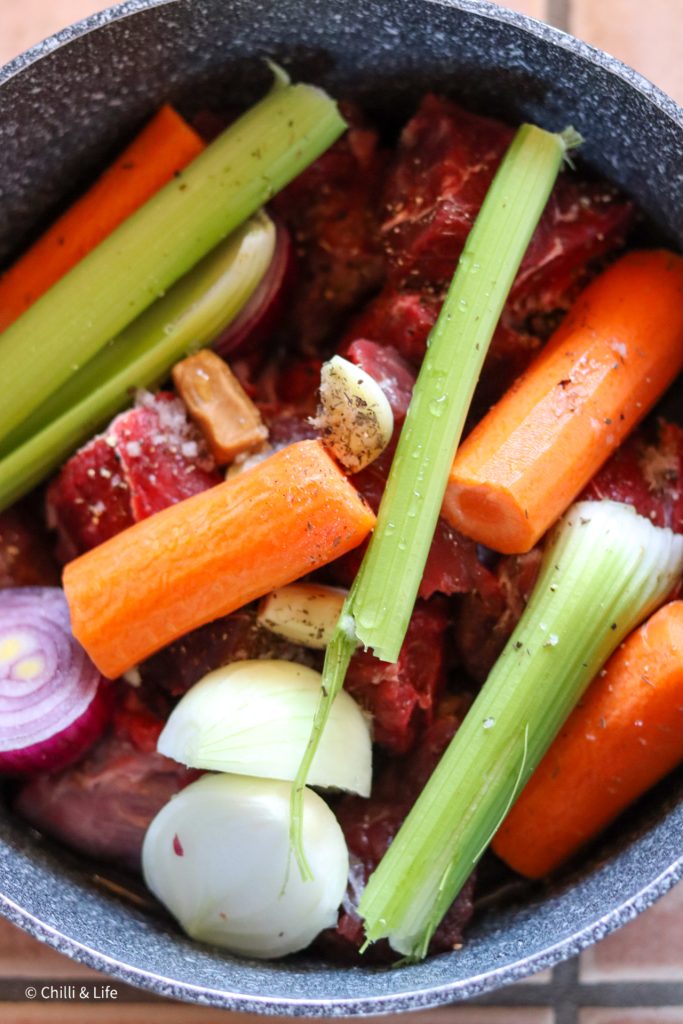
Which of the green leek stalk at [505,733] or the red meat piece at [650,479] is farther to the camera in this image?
the red meat piece at [650,479]

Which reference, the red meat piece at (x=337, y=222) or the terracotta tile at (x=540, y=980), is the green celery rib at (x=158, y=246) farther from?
the terracotta tile at (x=540, y=980)

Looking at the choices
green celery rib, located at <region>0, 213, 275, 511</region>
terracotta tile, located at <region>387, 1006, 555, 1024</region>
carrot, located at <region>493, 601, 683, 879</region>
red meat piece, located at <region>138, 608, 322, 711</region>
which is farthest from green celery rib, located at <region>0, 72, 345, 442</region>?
terracotta tile, located at <region>387, 1006, 555, 1024</region>

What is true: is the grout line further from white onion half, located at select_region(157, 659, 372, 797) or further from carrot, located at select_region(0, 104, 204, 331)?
white onion half, located at select_region(157, 659, 372, 797)

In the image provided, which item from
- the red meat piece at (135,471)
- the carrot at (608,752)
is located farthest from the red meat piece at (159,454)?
the carrot at (608,752)

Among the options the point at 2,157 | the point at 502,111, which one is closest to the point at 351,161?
the point at 502,111

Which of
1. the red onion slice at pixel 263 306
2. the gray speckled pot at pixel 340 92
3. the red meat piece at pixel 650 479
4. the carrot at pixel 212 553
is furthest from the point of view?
the red onion slice at pixel 263 306

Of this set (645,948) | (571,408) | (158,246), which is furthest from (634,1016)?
(158,246)

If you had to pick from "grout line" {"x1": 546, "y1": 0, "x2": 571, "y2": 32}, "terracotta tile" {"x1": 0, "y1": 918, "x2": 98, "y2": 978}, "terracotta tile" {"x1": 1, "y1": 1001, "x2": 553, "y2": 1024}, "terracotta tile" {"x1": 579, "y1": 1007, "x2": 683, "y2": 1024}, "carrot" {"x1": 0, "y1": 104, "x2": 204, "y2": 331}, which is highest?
"carrot" {"x1": 0, "y1": 104, "x2": 204, "y2": 331}
